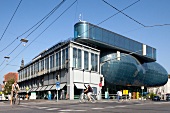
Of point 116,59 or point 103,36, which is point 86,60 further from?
point 103,36

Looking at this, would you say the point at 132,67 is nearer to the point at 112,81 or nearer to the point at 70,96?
the point at 112,81

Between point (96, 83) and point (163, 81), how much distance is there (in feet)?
204

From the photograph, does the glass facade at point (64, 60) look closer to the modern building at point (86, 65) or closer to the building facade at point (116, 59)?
the modern building at point (86, 65)

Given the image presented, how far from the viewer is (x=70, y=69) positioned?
183 feet

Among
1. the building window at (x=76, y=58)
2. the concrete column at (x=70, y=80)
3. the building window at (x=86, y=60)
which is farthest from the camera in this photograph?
the building window at (x=86, y=60)

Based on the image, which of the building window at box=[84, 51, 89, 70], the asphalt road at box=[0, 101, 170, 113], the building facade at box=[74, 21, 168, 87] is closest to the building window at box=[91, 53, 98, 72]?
the building window at box=[84, 51, 89, 70]

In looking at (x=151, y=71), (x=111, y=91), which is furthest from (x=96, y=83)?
(x=151, y=71)

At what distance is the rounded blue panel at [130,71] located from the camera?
79.8 metres

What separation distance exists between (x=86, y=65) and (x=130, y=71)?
1231 inches

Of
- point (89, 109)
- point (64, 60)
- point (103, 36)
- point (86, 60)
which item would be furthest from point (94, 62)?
point (89, 109)

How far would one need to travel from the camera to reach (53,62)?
64.7 meters

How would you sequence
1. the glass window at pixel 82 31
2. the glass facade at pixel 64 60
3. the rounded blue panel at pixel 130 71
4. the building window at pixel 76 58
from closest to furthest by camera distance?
the building window at pixel 76 58
the glass facade at pixel 64 60
the glass window at pixel 82 31
the rounded blue panel at pixel 130 71

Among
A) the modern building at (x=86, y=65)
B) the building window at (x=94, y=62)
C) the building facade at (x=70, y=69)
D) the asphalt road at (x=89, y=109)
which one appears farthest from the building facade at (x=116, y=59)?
the asphalt road at (x=89, y=109)

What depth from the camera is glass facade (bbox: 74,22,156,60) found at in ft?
221
